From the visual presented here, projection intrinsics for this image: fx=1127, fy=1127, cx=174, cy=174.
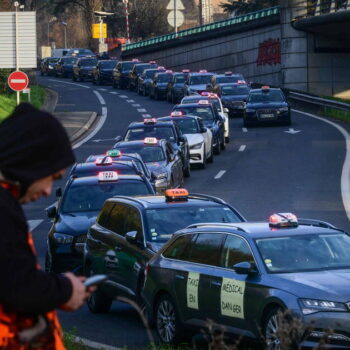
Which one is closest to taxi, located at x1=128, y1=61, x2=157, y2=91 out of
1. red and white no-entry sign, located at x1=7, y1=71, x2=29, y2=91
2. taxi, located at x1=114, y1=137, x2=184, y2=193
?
red and white no-entry sign, located at x1=7, y1=71, x2=29, y2=91

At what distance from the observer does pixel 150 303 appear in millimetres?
11719

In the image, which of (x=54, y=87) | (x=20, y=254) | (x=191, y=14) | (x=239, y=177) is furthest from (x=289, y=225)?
(x=191, y=14)

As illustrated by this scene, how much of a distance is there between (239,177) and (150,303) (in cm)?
1895

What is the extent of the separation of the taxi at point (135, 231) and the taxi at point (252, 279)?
1245mm

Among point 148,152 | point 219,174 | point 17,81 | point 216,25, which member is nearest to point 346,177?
point 219,174

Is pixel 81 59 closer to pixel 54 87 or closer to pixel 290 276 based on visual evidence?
pixel 54 87

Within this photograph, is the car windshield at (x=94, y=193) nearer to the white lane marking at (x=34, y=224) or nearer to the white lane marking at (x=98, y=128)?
the white lane marking at (x=34, y=224)

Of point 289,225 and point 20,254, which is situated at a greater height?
point 20,254

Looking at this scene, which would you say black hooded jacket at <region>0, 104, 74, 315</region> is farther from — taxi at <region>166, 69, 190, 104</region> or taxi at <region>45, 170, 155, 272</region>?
taxi at <region>166, 69, 190, 104</region>

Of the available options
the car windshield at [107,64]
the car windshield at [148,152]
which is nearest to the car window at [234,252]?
the car windshield at [148,152]

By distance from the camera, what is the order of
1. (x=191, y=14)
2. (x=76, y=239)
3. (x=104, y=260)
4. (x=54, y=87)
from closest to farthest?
(x=104, y=260), (x=76, y=239), (x=54, y=87), (x=191, y=14)

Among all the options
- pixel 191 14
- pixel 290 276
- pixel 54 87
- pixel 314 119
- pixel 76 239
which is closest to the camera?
pixel 290 276

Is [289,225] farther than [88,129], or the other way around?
[88,129]

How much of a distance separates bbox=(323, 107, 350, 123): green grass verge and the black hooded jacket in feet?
142
